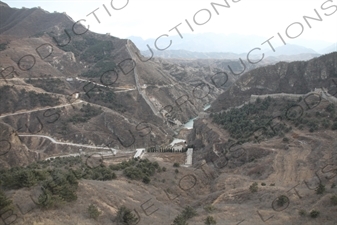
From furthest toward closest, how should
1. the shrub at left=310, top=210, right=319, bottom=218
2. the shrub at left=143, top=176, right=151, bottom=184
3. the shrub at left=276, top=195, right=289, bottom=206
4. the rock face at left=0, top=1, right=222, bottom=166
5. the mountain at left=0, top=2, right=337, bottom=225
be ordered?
the rock face at left=0, top=1, right=222, bottom=166 < the shrub at left=143, top=176, right=151, bottom=184 < the shrub at left=276, top=195, right=289, bottom=206 < the mountain at left=0, top=2, right=337, bottom=225 < the shrub at left=310, top=210, right=319, bottom=218

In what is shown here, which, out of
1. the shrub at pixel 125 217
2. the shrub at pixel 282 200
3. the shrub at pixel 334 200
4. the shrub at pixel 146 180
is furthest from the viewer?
the shrub at pixel 146 180

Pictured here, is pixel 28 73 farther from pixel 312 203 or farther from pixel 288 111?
pixel 312 203

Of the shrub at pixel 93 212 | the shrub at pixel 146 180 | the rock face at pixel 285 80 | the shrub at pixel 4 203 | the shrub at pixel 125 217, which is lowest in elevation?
the rock face at pixel 285 80

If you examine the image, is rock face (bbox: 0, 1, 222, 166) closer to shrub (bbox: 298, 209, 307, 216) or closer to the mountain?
the mountain

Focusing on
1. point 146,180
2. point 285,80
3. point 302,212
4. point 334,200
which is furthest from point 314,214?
point 285,80

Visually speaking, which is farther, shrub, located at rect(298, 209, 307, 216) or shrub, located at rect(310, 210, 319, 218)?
shrub, located at rect(298, 209, 307, 216)

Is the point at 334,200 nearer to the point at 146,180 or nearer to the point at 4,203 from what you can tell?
the point at 146,180

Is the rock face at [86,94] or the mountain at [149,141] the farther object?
the rock face at [86,94]

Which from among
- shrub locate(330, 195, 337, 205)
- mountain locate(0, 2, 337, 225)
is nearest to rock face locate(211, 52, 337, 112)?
mountain locate(0, 2, 337, 225)

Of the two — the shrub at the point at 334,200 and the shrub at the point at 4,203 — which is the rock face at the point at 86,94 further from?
the shrub at the point at 334,200

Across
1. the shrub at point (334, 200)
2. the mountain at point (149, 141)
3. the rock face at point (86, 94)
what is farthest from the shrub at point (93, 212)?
the rock face at point (86, 94)

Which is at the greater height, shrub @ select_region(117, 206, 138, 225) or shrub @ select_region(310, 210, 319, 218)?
shrub @ select_region(117, 206, 138, 225)
